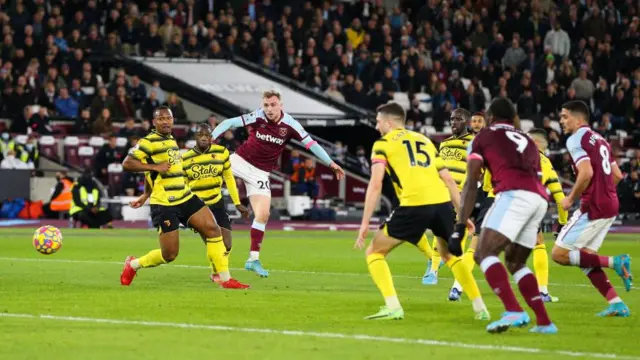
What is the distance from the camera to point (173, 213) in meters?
16.6

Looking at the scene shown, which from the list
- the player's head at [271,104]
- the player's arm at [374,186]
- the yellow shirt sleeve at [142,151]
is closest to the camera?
the player's arm at [374,186]

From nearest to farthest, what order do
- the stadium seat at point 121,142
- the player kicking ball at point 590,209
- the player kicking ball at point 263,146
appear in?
1. the player kicking ball at point 590,209
2. the player kicking ball at point 263,146
3. the stadium seat at point 121,142

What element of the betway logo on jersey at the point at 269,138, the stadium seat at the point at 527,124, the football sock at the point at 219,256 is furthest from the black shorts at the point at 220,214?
the stadium seat at the point at 527,124

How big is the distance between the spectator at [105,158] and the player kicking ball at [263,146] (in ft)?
52.4

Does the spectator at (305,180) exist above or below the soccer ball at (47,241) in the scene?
below

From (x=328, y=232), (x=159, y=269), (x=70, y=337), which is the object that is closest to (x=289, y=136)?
(x=159, y=269)

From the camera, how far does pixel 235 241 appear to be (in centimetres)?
2812

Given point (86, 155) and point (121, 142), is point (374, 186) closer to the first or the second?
point (121, 142)

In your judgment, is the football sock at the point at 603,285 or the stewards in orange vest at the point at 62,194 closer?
the football sock at the point at 603,285

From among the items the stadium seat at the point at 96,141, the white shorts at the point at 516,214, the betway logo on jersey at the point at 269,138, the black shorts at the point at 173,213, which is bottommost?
the stadium seat at the point at 96,141

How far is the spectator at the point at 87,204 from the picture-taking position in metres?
32.6

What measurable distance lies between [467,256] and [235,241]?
12.2m

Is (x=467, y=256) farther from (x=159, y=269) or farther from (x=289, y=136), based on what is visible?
(x=159, y=269)

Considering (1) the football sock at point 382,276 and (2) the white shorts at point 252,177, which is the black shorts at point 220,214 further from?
(1) the football sock at point 382,276
